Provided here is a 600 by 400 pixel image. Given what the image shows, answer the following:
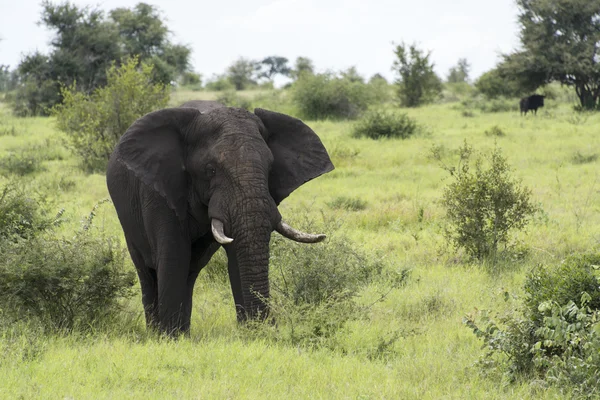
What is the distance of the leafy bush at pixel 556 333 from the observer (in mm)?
4590

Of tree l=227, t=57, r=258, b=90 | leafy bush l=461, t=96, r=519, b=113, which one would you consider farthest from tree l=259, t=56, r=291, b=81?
leafy bush l=461, t=96, r=519, b=113

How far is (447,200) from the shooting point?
9398 mm

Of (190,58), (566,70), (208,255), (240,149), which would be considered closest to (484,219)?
(208,255)

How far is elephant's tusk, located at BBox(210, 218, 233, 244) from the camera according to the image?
17.8ft

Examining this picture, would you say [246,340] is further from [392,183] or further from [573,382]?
[392,183]

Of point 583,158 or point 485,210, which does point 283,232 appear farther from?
point 583,158

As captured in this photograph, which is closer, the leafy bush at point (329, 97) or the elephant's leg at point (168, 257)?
the elephant's leg at point (168, 257)

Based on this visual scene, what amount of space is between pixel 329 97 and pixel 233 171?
2425 cm

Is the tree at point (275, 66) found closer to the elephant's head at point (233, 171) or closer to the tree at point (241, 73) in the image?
the tree at point (241, 73)

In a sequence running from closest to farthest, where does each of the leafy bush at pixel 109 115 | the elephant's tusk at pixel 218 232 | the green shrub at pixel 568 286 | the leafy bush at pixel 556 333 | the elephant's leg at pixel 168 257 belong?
the leafy bush at pixel 556 333
the green shrub at pixel 568 286
the elephant's tusk at pixel 218 232
the elephant's leg at pixel 168 257
the leafy bush at pixel 109 115

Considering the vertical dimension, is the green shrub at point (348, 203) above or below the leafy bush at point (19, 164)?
below

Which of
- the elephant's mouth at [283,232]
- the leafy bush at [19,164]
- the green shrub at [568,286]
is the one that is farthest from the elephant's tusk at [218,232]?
the leafy bush at [19,164]

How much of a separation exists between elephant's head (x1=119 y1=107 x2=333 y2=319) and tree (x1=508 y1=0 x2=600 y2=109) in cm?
3025

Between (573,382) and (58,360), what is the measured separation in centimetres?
323
